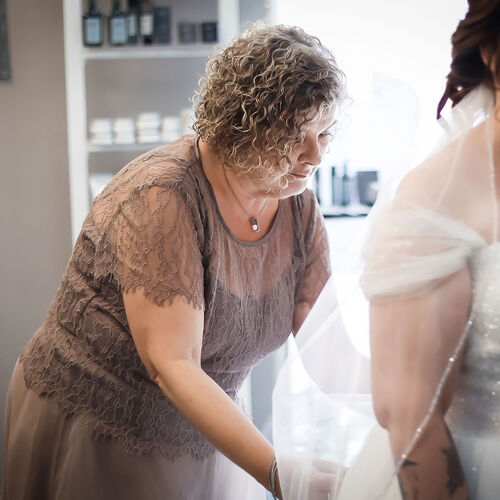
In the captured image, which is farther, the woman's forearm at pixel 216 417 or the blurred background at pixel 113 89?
the blurred background at pixel 113 89

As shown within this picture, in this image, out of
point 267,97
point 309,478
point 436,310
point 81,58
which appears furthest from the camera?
point 81,58

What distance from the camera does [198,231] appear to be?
44.2 inches

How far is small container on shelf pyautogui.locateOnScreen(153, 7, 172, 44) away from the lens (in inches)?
106

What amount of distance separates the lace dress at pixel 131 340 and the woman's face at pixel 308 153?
13 cm

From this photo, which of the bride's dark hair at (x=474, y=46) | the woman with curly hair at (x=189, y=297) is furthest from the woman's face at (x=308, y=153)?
the bride's dark hair at (x=474, y=46)

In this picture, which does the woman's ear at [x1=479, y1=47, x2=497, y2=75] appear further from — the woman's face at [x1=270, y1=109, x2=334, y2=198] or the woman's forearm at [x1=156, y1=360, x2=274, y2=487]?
the woman's forearm at [x1=156, y1=360, x2=274, y2=487]

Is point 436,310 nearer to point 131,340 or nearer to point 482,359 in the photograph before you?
point 482,359

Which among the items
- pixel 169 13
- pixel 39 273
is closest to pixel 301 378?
pixel 169 13

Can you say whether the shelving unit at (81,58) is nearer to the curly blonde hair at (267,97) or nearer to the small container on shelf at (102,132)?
the small container on shelf at (102,132)

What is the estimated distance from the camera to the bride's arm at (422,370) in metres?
0.69

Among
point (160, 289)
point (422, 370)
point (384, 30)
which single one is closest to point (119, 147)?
point (384, 30)

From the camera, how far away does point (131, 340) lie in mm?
1206

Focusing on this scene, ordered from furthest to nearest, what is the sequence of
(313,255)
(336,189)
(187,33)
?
(336,189)
(187,33)
(313,255)

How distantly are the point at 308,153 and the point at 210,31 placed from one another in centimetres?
165
